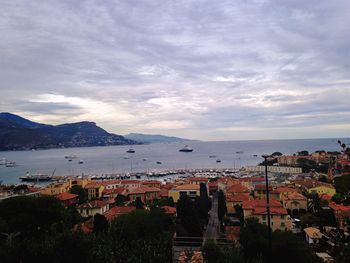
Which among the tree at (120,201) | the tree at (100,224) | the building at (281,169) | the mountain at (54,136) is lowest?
the tree at (120,201)

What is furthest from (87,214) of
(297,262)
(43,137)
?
(43,137)

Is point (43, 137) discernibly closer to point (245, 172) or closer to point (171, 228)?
point (245, 172)

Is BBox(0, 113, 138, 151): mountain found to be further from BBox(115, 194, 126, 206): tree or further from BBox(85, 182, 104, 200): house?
BBox(115, 194, 126, 206): tree

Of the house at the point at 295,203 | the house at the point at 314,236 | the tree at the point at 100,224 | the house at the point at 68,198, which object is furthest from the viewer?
the house at the point at 68,198

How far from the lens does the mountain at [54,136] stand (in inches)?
6038

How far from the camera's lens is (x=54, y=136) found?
174 metres

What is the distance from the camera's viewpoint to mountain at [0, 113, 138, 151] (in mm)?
153375

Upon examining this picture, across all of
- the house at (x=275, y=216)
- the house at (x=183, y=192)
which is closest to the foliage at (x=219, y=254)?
the house at (x=275, y=216)

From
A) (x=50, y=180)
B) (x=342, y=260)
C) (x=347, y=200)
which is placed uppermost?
(x=347, y=200)

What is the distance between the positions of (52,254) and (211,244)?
4.81 meters

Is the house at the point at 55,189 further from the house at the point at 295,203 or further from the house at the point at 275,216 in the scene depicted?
the house at the point at 295,203

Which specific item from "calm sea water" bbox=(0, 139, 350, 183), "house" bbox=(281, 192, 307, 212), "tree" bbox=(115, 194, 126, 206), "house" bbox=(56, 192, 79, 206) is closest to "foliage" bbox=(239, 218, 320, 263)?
Answer: "house" bbox=(281, 192, 307, 212)

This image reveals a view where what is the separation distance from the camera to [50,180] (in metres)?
55.8

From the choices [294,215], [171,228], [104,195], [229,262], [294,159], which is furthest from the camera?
[294,159]
